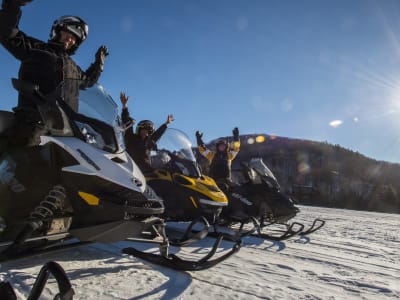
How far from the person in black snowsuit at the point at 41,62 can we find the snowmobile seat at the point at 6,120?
4 centimetres

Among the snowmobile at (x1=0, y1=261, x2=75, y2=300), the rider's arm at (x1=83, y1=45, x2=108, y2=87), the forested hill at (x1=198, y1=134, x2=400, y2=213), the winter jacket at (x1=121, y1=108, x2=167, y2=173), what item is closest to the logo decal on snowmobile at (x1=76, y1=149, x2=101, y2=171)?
the snowmobile at (x1=0, y1=261, x2=75, y2=300)

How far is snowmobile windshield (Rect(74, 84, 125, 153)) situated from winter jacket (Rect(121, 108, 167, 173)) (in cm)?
278

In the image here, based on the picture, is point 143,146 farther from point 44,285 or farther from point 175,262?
point 44,285

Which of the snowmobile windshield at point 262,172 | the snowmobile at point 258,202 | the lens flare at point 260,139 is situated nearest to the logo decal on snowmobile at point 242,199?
the snowmobile at point 258,202

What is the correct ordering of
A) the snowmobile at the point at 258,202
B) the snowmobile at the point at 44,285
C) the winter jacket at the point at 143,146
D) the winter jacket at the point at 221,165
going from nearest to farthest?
1. the snowmobile at the point at 44,285
2. the winter jacket at the point at 143,146
3. the snowmobile at the point at 258,202
4. the winter jacket at the point at 221,165

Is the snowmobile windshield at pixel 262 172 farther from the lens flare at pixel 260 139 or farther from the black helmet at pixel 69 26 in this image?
the lens flare at pixel 260 139

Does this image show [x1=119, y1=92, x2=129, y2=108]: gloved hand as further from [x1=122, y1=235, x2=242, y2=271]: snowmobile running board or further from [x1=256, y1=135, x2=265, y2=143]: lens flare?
[x1=256, y1=135, x2=265, y2=143]: lens flare

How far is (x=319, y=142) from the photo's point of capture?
42594mm

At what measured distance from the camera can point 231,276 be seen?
2.89 m

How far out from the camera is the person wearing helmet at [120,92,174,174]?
5.68 metres

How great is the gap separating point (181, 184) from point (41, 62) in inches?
115

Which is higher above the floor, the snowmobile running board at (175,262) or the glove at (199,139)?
the glove at (199,139)

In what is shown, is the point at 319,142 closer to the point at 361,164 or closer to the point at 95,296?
the point at 361,164

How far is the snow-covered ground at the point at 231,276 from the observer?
241cm
